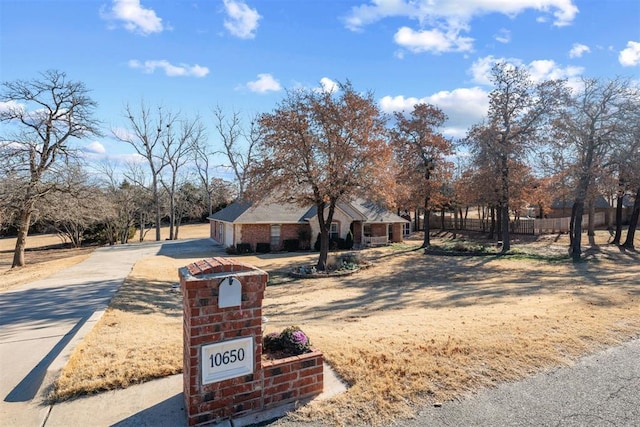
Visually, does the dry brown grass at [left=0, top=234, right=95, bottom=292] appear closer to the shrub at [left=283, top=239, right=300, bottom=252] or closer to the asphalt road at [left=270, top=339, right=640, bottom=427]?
the shrub at [left=283, top=239, right=300, bottom=252]

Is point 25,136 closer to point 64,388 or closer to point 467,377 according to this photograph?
point 64,388

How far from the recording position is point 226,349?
3.38 metres

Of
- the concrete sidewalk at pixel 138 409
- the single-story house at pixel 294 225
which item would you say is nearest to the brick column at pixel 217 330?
Answer: the concrete sidewalk at pixel 138 409

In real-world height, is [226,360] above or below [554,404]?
above

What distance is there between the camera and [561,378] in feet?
13.6

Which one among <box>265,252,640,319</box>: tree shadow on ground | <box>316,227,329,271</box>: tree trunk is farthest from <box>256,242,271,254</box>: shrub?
<box>265,252,640,319</box>: tree shadow on ground

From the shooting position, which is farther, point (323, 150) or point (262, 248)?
point (262, 248)

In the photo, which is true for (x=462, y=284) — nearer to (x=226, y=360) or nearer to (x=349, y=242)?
(x=226, y=360)

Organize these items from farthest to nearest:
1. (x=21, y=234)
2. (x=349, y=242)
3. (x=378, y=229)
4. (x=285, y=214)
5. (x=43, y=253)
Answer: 1. (x=378, y=229)
2. (x=43, y=253)
3. (x=349, y=242)
4. (x=285, y=214)
5. (x=21, y=234)

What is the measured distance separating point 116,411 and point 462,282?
13.7 meters

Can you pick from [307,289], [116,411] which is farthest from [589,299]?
[116,411]

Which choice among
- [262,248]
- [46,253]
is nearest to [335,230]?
[262,248]

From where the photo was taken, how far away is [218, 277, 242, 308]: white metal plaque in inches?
130

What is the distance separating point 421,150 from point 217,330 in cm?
2413
